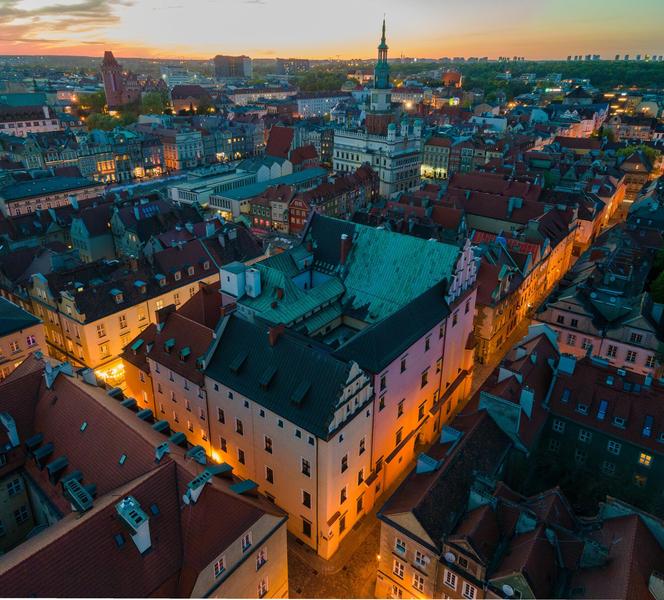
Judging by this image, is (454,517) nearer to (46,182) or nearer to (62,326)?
(62,326)

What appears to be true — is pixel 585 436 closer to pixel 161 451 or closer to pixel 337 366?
pixel 337 366

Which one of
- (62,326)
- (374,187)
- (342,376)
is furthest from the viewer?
Result: (374,187)

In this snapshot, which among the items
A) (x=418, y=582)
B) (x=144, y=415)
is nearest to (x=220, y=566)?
(x=418, y=582)

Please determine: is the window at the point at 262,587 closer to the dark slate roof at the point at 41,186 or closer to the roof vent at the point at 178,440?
the roof vent at the point at 178,440

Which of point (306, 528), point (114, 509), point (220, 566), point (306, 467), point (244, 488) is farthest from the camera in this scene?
point (306, 528)

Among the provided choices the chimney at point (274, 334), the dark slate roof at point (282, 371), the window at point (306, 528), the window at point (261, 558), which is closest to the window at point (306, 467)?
the dark slate roof at point (282, 371)

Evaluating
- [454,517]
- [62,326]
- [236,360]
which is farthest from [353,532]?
[62,326]
